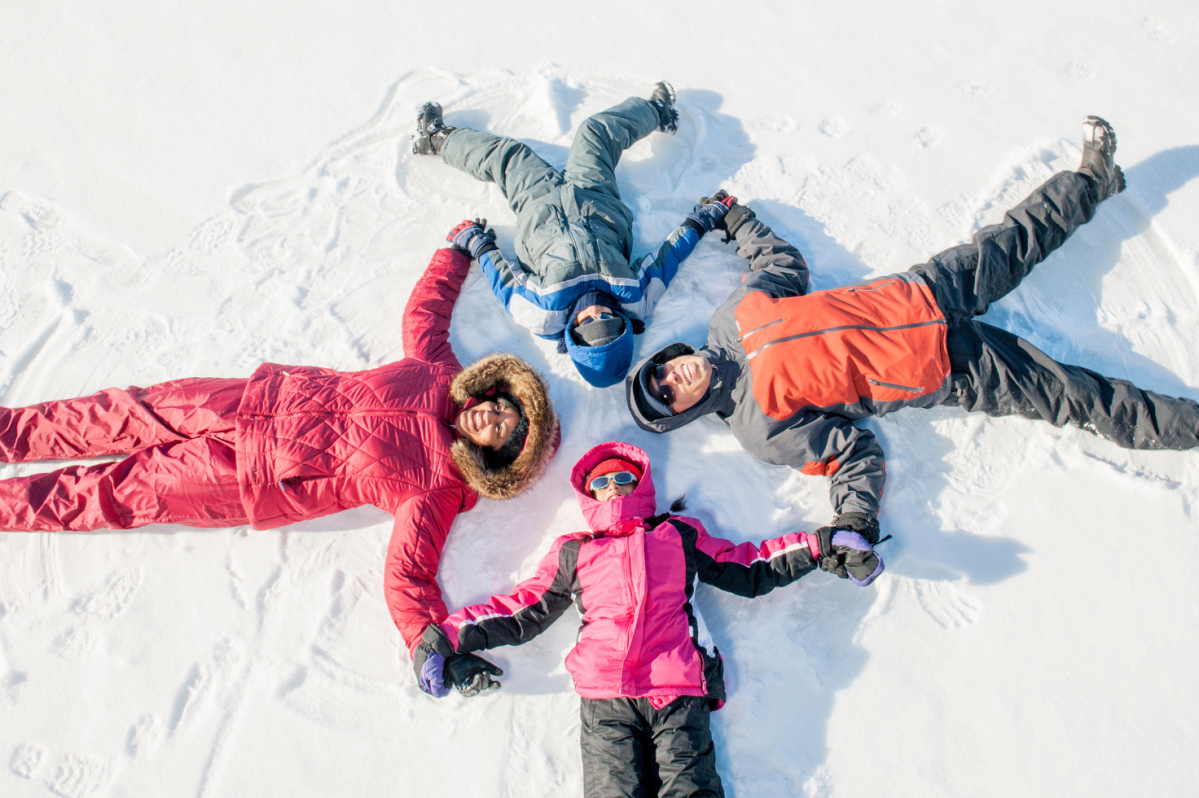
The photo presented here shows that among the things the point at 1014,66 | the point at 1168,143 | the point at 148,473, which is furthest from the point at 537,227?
the point at 1168,143

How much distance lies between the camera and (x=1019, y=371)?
2605 millimetres

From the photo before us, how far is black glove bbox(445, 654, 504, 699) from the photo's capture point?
2273 mm

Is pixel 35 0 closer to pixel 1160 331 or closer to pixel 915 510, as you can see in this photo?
pixel 915 510

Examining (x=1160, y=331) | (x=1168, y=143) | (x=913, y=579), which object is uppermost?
(x=1168, y=143)

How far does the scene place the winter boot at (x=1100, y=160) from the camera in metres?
2.92

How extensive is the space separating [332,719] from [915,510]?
8.08ft

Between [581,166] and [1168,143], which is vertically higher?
[1168,143]

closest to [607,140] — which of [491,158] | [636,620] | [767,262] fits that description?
[491,158]

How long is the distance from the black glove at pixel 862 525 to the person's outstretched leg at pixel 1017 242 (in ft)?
3.16

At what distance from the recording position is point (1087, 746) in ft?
7.70

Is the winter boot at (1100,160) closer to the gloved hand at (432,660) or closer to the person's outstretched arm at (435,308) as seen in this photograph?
the person's outstretched arm at (435,308)

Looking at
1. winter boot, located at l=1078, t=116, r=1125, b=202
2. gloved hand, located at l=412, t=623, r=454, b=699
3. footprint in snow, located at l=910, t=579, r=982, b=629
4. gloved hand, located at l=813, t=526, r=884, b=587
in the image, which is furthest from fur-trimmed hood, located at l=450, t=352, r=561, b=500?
winter boot, located at l=1078, t=116, r=1125, b=202

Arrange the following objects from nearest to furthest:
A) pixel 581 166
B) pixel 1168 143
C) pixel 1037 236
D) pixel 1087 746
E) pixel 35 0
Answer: pixel 1087 746 < pixel 1037 236 < pixel 581 166 < pixel 1168 143 < pixel 35 0

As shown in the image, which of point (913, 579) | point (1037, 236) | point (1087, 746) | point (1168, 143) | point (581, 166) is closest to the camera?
point (1087, 746)
